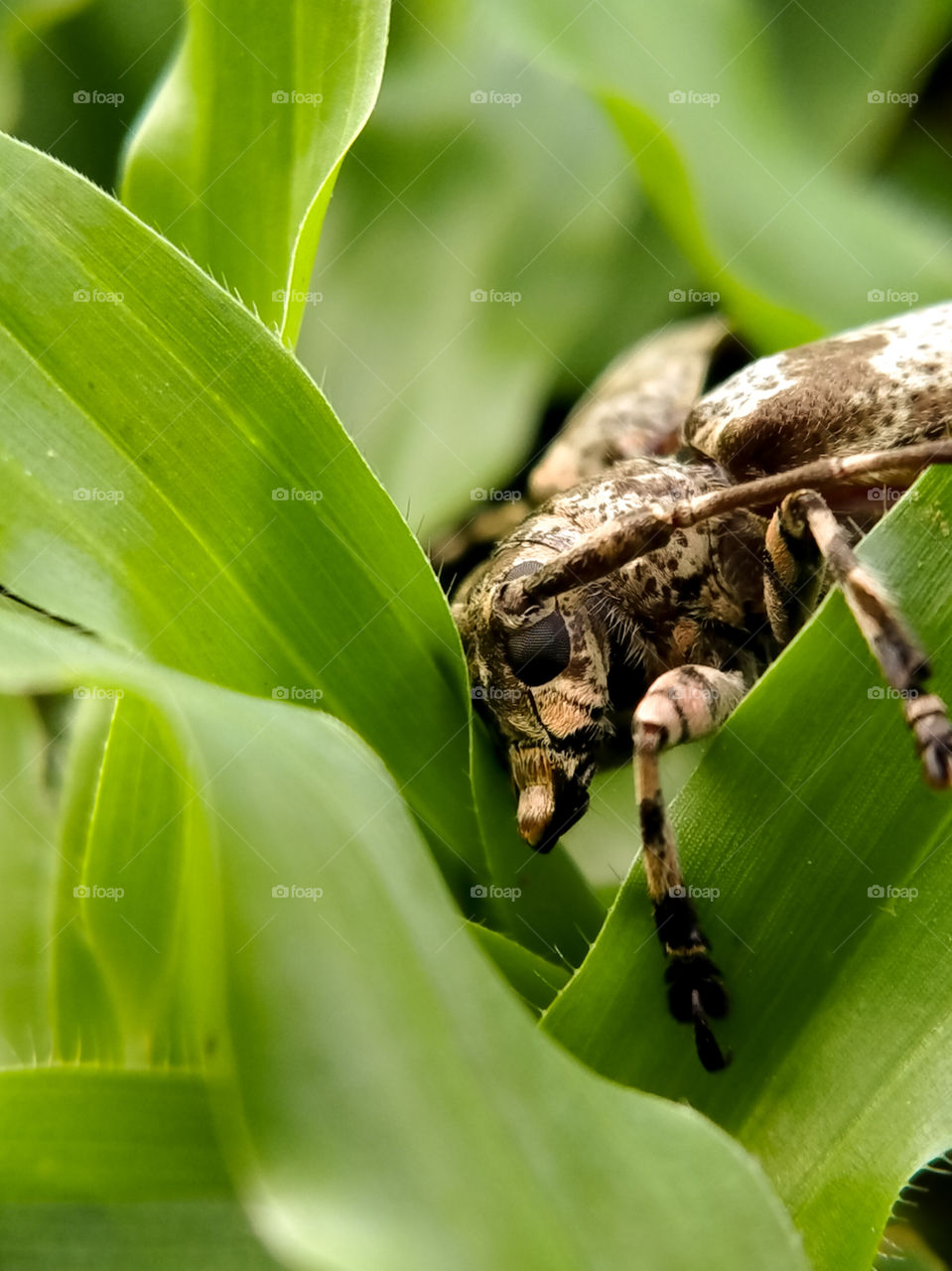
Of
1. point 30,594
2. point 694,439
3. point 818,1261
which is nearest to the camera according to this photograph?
point 818,1261

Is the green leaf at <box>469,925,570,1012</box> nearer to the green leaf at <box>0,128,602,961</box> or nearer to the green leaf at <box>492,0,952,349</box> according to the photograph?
the green leaf at <box>0,128,602,961</box>

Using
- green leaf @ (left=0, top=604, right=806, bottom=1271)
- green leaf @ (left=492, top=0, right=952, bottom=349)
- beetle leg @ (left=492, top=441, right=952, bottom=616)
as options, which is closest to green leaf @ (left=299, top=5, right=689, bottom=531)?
green leaf @ (left=492, top=0, right=952, bottom=349)

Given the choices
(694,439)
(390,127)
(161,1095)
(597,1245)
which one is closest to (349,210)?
(390,127)

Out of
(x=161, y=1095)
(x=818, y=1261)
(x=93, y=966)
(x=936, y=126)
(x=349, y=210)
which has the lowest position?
(x=93, y=966)

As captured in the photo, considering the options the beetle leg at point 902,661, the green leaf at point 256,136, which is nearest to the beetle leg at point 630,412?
Answer: the green leaf at point 256,136

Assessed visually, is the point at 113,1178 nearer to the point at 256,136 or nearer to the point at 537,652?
the point at 537,652

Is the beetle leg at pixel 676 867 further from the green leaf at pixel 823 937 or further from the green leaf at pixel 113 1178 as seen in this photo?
the green leaf at pixel 113 1178

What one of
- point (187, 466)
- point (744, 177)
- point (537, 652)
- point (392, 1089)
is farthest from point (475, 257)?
point (392, 1089)

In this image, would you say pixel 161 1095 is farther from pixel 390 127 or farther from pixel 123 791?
pixel 390 127
